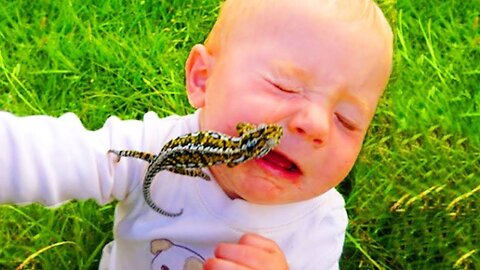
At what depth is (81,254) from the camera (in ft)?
8.77

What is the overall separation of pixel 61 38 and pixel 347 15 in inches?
58.3

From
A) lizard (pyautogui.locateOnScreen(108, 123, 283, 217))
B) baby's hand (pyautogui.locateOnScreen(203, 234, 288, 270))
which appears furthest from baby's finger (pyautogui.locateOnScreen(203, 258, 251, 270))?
lizard (pyautogui.locateOnScreen(108, 123, 283, 217))

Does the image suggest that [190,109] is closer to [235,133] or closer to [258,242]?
[258,242]

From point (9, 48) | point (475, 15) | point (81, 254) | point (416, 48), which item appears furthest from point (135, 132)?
point (475, 15)

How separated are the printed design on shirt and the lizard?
0.82 ft

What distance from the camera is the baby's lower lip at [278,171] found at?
1.83 metres

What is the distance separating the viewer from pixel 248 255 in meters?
2.00

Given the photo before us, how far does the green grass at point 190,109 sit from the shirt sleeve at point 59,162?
67 centimetres

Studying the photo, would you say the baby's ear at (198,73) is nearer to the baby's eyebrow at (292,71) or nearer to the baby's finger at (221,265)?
the baby's eyebrow at (292,71)

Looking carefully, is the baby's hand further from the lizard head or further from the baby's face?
the lizard head

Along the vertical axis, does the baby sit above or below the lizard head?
below

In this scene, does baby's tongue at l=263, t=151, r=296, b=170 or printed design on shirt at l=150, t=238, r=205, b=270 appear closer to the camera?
baby's tongue at l=263, t=151, r=296, b=170

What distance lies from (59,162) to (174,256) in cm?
35

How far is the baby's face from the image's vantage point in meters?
1.83
